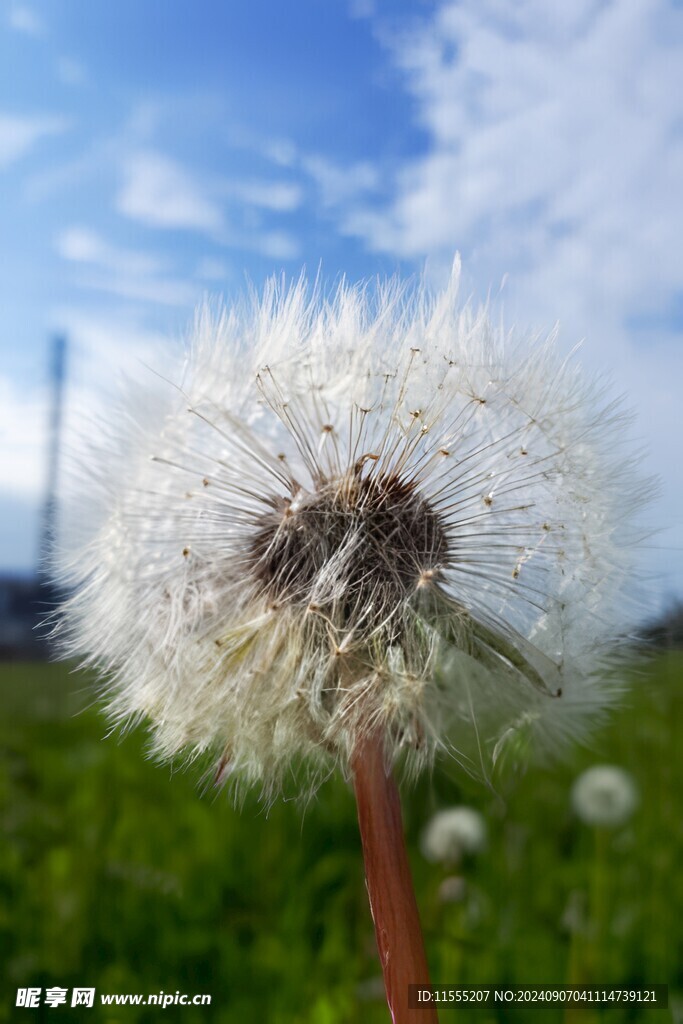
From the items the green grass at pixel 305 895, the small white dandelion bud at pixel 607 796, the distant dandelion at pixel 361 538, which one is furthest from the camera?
the small white dandelion bud at pixel 607 796

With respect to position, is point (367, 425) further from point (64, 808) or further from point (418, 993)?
point (64, 808)

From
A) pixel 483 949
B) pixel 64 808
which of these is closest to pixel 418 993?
pixel 483 949

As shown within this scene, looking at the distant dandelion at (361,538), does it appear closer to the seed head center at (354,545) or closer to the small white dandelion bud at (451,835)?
the seed head center at (354,545)

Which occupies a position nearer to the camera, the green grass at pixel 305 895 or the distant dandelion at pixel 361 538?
the distant dandelion at pixel 361 538

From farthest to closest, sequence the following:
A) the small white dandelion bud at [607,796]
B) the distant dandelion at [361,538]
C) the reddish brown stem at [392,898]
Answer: the small white dandelion bud at [607,796] → the distant dandelion at [361,538] → the reddish brown stem at [392,898]

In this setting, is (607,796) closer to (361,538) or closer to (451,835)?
(451,835)

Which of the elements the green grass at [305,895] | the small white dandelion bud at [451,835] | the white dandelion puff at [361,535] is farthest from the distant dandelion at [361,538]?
the small white dandelion bud at [451,835]

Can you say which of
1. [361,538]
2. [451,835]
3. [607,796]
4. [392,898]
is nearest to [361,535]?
[361,538]
